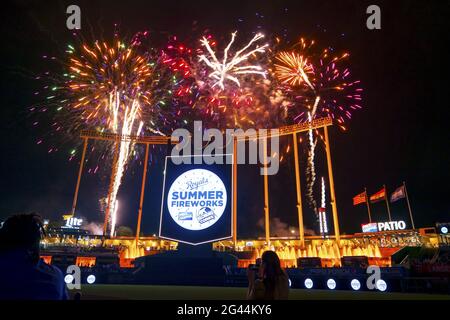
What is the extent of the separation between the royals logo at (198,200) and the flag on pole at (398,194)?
39.0m

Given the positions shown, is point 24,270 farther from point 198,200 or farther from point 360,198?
point 360,198

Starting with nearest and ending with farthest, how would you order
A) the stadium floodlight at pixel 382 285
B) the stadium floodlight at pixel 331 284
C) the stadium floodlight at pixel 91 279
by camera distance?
the stadium floodlight at pixel 382 285 → the stadium floodlight at pixel 331 284 → the stadium floodlight at pixel 91 279

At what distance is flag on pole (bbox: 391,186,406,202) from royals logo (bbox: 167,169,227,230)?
1534 inches

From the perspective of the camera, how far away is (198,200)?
2312cm

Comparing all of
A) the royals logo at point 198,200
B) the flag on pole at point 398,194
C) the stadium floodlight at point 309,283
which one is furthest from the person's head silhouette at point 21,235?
the flag on pole at point 398,194

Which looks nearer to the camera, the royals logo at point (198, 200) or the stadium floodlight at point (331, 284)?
the stadium floodlight at point (331, 284)

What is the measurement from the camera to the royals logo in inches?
900

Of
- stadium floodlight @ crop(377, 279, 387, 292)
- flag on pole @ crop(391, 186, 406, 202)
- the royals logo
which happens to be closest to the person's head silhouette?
the royals logo

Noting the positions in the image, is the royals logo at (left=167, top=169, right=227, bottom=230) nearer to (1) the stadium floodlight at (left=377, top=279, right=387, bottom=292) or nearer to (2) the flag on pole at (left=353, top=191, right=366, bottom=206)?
(1) the stadium floodlight at (left=377, top=279, right=387, bottom=292)

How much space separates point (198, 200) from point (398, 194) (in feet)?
136

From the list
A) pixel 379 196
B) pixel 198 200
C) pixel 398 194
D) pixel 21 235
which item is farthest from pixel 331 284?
pixel 379 196

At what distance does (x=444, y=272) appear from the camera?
19094mm

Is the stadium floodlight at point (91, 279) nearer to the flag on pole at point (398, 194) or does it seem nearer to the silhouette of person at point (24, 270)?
the silhouette of person at point (24, 270)

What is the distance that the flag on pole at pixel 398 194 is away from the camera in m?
46.9
